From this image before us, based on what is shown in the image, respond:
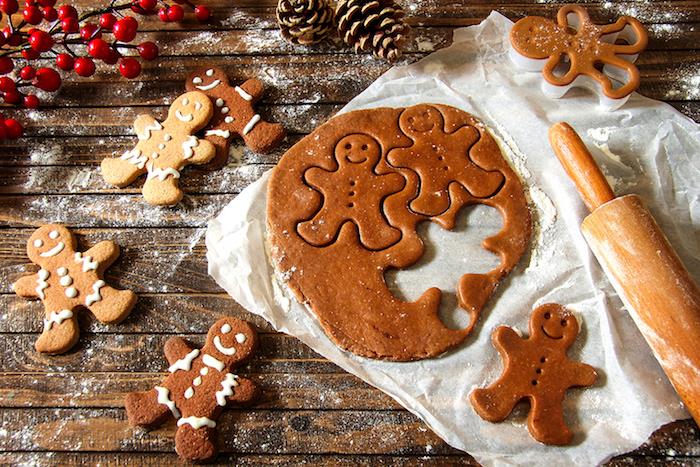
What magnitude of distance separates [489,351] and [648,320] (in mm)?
313

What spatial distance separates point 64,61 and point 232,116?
0.47 metres

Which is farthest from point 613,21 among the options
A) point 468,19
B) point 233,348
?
point 233,348

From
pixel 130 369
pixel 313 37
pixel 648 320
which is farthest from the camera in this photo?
pixel 313 37

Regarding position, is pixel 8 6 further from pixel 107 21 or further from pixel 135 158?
pixel 135 158

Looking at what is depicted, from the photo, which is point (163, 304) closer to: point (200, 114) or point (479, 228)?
point (200, 114)

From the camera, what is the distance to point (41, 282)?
1.41 meters

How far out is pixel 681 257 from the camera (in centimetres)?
137

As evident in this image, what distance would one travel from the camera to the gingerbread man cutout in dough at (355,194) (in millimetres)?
1420

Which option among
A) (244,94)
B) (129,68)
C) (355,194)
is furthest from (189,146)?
(355,194)

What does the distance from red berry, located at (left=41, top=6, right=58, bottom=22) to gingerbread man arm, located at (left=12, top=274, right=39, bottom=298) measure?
71cm

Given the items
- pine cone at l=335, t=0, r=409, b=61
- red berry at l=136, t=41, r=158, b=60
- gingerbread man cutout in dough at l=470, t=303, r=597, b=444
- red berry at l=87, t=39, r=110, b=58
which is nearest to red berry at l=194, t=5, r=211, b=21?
red berry at l=136, t=41, r=158, b=60

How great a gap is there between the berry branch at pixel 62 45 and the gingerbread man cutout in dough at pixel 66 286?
36 cm

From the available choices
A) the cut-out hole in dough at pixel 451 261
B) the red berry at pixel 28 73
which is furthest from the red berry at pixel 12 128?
the cut-out hole in dough at pixel 451 261

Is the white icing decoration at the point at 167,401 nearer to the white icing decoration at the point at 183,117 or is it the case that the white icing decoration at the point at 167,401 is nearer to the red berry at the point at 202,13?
the white icing decoration at the point at 183,117
